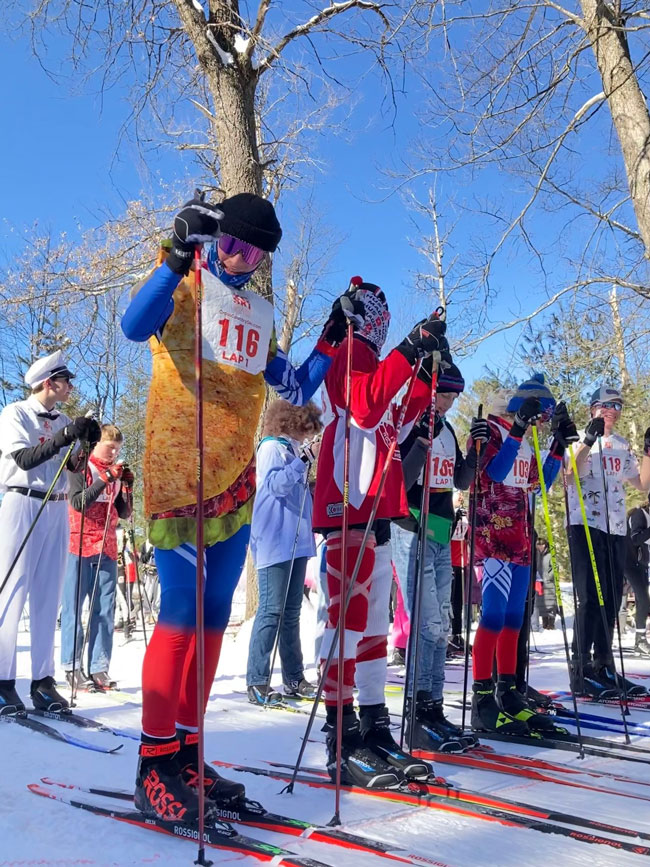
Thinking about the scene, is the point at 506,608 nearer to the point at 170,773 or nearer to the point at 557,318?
the point at 170,773

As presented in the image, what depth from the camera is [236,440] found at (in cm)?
266

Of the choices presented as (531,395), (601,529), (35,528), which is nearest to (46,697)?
(35,528)

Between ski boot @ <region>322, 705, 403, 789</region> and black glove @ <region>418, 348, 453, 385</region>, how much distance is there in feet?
5.22

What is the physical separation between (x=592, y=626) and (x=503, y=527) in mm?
1918

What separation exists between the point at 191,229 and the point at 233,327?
46cm

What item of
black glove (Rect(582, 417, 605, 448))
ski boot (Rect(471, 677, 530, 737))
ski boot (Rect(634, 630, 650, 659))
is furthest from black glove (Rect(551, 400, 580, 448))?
ski boot (Rect(634, 630, 650, 659))

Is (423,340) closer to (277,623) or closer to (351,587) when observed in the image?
(351,587)

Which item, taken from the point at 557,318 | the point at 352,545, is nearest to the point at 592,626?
the point at 352,545

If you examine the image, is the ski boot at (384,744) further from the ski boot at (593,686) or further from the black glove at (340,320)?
the ski boot at (593,686)

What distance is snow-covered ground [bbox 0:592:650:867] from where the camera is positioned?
210 centimetres

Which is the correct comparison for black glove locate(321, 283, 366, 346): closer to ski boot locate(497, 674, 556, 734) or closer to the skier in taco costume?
the skier in taco costume

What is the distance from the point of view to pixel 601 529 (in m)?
5.93

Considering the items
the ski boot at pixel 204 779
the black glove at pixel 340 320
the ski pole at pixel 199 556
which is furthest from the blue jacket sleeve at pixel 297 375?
the ski boot at pixel 204 779

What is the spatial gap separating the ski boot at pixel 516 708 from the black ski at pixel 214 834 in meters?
2.34
